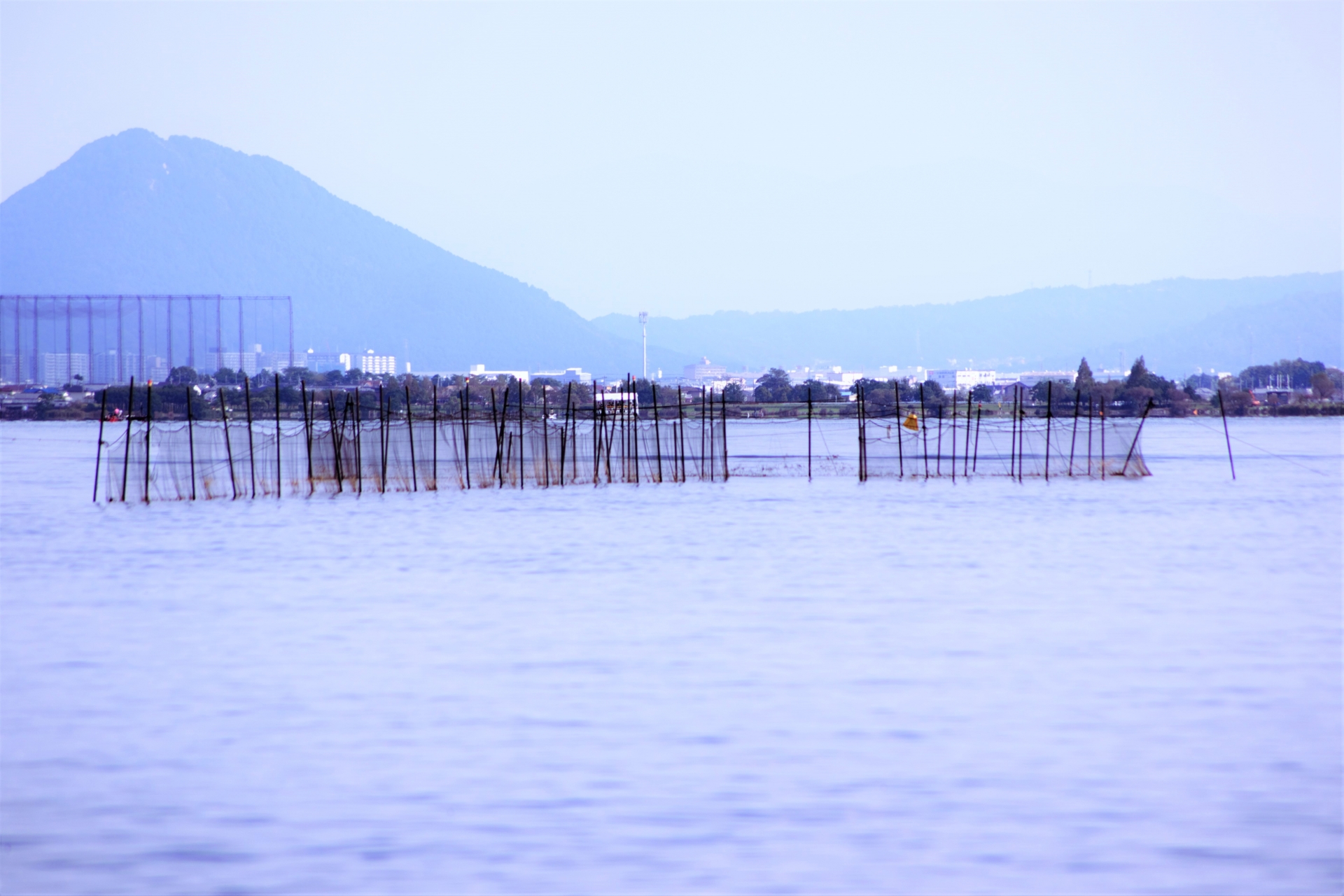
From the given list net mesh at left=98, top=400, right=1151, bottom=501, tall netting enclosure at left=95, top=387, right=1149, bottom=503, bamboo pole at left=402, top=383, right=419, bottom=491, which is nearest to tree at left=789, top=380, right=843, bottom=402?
tall netting enclosure at left=95, top=387, right=1149, bottom=503

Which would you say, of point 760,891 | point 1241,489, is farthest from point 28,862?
point 1241,489

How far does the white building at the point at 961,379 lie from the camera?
159 meters

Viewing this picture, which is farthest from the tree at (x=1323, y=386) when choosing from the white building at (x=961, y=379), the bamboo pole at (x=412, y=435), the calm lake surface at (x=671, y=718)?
the calm lake surface at (x=671, y=718)

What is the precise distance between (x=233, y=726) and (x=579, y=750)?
2406 mm

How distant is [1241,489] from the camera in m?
33.9

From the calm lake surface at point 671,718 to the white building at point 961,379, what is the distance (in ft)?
449

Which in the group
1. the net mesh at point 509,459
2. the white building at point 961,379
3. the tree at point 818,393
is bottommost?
the net mesh at point 509,459

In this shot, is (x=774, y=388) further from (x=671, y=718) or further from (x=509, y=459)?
(x=671, y=718)

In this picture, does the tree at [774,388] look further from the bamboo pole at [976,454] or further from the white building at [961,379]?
the bamboo pole at [976,454]

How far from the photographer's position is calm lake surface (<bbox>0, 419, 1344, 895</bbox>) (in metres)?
6.62

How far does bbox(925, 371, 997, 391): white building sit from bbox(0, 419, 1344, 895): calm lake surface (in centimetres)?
13690

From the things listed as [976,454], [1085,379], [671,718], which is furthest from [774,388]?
[671,718]

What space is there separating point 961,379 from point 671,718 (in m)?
161

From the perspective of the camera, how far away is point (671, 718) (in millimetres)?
9500
